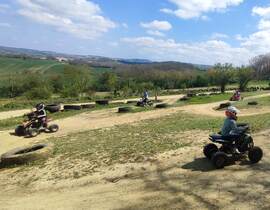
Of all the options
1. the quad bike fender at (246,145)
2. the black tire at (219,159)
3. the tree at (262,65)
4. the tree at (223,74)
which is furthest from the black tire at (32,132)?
the tree at (262,65)

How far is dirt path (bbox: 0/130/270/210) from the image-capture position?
8773mm

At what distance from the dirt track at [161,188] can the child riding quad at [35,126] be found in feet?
27.0

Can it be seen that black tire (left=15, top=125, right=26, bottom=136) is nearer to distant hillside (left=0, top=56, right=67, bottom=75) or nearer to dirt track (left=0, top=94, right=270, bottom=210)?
dirt track (left=0, top=94, right=270, bottom=210)

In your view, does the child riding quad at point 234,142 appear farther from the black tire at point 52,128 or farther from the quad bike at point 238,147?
the black tire at point 52,128

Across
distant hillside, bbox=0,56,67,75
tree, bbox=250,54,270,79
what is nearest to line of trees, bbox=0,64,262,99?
tree, bbox=250,54,270,79

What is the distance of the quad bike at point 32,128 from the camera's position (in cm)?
2126

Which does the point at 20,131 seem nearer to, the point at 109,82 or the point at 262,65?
the point at 109,82

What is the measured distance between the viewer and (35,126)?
21922 millimetres

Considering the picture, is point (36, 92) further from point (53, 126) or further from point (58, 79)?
point (53, 126)

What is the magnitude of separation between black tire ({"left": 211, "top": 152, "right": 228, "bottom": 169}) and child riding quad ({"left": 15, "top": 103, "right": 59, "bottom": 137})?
12.9 meters

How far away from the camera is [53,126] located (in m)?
22.2

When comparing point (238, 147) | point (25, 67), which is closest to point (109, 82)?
point (238, 147)

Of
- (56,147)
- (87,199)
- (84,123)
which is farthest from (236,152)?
(84,123)

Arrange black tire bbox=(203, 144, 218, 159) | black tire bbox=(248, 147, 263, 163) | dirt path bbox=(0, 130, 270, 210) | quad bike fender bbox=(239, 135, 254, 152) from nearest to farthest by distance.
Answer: dirt path bbox=(0, 130, 270, 210), black tire bbox=(248, 147, 263, 163), quad bike fender bbox=(239, 135, 254, 152), black tire bbox=(203, 144, 218, 159)
